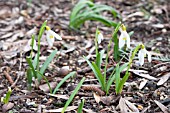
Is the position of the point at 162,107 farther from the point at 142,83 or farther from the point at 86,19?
the point at 86,19

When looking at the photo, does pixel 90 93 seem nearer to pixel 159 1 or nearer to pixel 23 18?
pixel 23 18

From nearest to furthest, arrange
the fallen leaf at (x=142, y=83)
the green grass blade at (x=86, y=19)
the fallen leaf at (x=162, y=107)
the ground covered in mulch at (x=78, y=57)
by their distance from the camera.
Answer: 1. the fallen leaf at (x=162, y=107)
2. the ground covered in mulch at (x=78, y=57)
3. the fallen leaf at (x=142, y=83)
4. the green grass blade at (x=86, y=19)

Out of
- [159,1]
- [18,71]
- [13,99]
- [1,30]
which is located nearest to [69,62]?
[18,71]

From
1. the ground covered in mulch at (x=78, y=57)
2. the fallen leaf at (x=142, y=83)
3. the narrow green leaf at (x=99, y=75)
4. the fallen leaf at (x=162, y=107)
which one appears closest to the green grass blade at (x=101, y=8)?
the ground covered in mulch at (x=78, y=57)

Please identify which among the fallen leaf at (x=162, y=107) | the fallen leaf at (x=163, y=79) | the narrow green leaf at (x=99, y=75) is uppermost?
the narrow green leaf at (x=99, y=75)

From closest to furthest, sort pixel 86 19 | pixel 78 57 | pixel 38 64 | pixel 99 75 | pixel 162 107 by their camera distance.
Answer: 1. pixel 162 107
2. pixel 99 75
3. pixel 38 64
4. pixel 78 57
5. pixel 86 19

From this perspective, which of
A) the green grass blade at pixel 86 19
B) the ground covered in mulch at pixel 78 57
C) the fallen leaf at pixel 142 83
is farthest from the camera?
the green grass blade at pixel 86 19

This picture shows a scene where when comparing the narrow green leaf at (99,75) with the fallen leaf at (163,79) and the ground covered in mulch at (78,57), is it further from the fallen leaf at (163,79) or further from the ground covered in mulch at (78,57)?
the fallen leaf at (163,79)

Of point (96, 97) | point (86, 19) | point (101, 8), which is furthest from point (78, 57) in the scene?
point (96, 97)

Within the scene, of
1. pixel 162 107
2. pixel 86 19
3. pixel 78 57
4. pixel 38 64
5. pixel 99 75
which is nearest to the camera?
pixel 162 107
